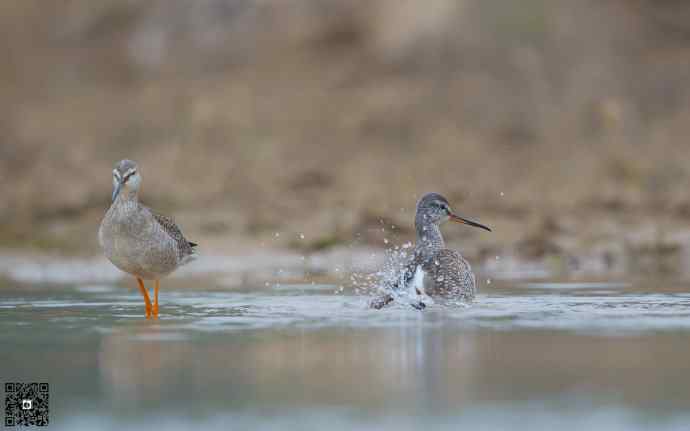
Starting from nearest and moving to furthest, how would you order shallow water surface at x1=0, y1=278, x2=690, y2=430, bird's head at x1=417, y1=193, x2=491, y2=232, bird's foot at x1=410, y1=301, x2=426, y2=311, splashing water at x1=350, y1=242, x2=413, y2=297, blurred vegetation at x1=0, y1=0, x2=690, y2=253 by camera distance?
shallow water surface at x1=0, y1=278, x2=690, y2=430
bird's foot at x1=410, y1=301, x2=426, y2=311
splashing water at x1=350, y1=242, x2=413, y2=297
bird's head at x1=417, y1=193, x2=491, y2=232
blurred vegetation at x1=0, y1=0, x2=690, y2=253

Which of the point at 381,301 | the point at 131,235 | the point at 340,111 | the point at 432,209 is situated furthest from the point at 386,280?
the point at 340,111

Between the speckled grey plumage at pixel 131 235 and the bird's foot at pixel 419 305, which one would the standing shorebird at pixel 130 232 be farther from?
the bird's foot at pixel 419 305

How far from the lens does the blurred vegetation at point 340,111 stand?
15859 mm

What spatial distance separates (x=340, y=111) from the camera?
17.6m

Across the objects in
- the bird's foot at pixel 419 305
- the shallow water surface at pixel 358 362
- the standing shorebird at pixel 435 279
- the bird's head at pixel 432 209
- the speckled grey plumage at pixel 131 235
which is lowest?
the shallow water surface at pixel 358 362

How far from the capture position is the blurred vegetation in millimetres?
15859

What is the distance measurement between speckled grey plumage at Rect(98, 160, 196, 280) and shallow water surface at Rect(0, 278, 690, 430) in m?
0.38

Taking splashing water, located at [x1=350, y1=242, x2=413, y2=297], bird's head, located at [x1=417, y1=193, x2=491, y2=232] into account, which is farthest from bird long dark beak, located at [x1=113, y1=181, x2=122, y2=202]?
bird's head, located at [x1=417, y1=193, x2=491, y2=232]

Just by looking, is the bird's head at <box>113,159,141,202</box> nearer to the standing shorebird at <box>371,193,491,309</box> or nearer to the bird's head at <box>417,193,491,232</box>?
the standing shorebird at <box>371,193,491,309</box>

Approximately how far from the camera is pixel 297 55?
1856cm

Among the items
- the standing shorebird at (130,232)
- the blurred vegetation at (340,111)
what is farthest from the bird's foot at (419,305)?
the blurred vegetation at (340,111)

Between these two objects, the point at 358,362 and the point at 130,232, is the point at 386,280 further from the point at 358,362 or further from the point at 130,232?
the point at 358,362

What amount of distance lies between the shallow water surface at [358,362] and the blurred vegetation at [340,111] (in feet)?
20.5

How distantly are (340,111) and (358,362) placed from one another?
11592mm
